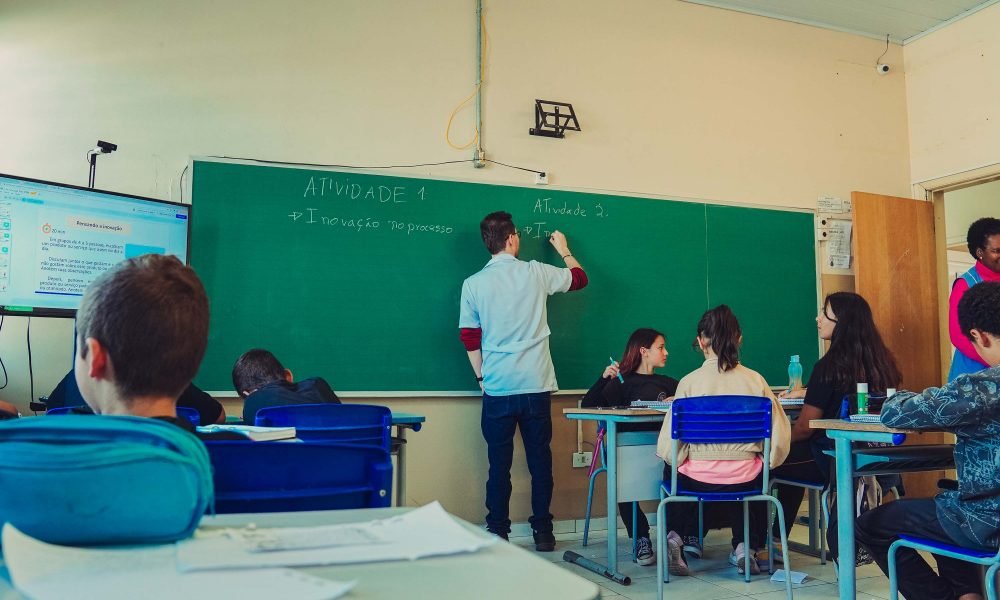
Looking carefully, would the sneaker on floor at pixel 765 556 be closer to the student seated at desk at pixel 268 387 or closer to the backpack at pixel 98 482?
the student seated at desk at pixel 268 387

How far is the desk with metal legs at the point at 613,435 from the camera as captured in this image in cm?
322

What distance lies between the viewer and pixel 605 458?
144 inches

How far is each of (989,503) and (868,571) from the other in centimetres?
189

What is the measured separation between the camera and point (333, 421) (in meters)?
2.67

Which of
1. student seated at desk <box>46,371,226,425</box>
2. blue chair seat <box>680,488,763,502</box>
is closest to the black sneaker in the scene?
blue chair seat <box>680,488,763,502</box>

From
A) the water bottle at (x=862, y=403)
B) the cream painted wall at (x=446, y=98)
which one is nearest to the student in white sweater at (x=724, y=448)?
the water bottle at (x=862, y=403)

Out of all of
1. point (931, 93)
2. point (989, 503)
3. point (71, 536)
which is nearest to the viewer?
point (71, 536)

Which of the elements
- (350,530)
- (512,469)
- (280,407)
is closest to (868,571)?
(512,469)

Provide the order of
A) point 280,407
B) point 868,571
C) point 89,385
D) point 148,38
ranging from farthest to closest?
1. point 148,38
2. point 868,571
3. point 280,407
4. point 89,385

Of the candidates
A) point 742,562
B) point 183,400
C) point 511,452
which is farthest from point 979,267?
point 183,400

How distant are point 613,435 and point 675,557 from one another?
0.67 meters

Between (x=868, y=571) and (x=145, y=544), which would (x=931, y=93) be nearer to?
(x=868, y=571)

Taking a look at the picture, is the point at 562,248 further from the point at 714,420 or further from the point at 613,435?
the point at 714,420

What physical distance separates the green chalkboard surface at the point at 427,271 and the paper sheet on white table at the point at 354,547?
10.1 feet
